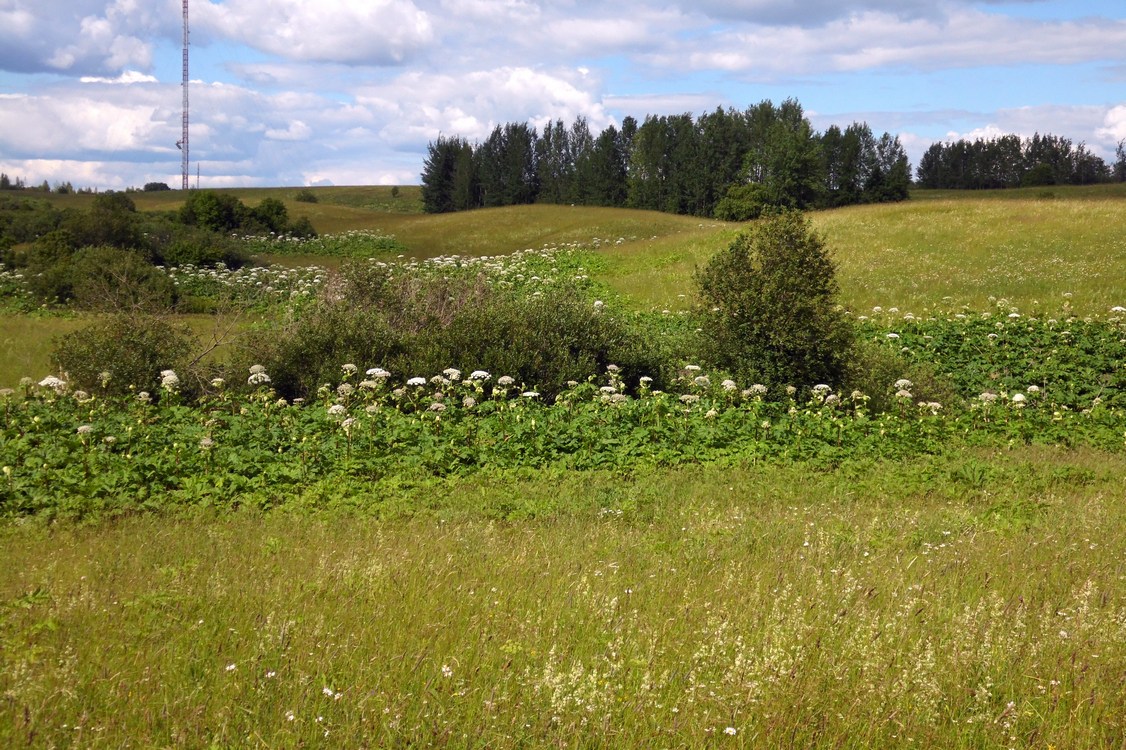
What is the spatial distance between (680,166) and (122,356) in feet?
241

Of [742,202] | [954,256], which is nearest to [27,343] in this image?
[954,256]

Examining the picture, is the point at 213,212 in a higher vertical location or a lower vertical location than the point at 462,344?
higher

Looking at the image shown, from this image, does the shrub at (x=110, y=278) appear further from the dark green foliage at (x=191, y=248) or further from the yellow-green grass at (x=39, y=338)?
the dark green foliage at (x=191, y=248)

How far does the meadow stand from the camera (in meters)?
3.50

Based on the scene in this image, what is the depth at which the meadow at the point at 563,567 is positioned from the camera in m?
3.50

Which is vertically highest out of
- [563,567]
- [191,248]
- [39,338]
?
[191,248]

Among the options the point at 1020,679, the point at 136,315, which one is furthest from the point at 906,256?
the point at 1020,679

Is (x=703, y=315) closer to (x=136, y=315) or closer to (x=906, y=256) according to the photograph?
(x=136, y=315)

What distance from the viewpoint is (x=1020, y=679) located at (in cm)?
391

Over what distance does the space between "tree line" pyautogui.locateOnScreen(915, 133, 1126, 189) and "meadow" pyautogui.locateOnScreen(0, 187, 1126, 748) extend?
103 m

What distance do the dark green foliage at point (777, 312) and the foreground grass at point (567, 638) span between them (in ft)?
25.6

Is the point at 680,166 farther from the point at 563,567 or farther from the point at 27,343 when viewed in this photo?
the point at 563,567

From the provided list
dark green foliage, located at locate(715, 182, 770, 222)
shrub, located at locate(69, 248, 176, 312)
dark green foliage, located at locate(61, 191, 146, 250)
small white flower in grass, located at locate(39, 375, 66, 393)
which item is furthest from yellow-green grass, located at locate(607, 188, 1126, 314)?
dark green foliage, located at locate(715, 182, 770, 222)

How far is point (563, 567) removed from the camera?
17.9 ft
